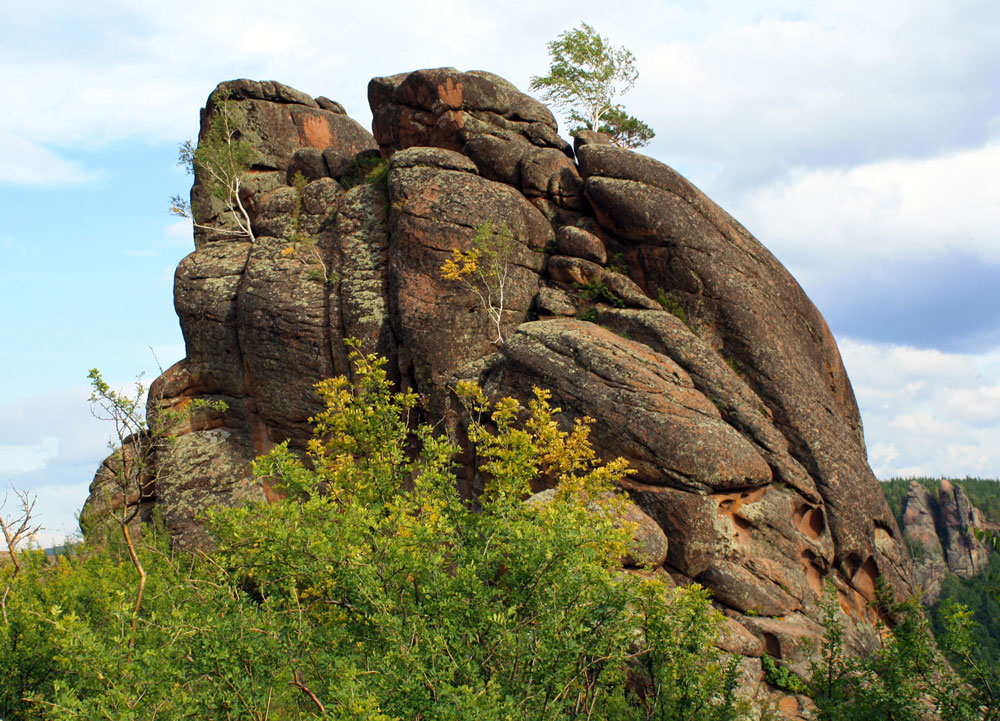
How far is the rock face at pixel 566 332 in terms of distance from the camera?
1920 centimetres

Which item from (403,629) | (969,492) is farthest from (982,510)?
(403,629)

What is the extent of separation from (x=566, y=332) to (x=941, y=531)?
114606 millimetres

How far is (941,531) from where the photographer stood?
11238cm

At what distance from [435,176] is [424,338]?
6.15 metres

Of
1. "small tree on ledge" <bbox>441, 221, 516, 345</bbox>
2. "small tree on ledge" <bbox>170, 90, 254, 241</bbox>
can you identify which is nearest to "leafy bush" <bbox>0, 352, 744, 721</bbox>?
"small tree on ledge" <bbox>441, 221, 516, 345</bbox>

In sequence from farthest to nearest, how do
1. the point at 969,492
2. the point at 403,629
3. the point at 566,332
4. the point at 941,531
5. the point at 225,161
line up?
the point at 969,492 < the point at 941,531 < the point at 225,161 < the point at 566,332 < the point at 403,629

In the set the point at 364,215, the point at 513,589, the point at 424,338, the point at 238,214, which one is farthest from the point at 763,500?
the point at 238,214

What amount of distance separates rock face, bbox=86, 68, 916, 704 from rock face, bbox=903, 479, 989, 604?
90411 mm

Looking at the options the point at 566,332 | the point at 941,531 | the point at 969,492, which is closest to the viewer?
the point at 566,332

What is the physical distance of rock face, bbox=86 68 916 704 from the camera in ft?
63.0

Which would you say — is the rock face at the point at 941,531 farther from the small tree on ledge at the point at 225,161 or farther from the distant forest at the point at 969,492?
the small tree on ledge at the point at 225,161

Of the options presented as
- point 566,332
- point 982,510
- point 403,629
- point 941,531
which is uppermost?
point 566,332

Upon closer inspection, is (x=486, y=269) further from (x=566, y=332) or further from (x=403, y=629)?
(x=403, y=629)

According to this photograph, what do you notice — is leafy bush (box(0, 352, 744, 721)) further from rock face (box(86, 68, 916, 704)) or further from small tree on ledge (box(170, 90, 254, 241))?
small tree on ledge (box(170, 90, 254, 241))
